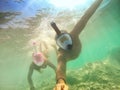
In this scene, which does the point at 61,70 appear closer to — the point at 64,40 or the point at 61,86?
the point at 61,86

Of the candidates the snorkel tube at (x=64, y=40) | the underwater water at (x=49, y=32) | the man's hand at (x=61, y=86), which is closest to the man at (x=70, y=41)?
the snorkel tube at (x=64, y=40)

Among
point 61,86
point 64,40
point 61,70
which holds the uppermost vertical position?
point 64,40

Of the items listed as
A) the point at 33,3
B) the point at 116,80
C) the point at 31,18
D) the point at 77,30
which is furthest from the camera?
the point at 31,18

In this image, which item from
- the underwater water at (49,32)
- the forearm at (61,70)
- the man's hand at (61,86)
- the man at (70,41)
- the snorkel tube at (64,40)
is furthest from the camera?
the underwater water at (49,32)

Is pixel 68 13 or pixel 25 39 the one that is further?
pixel 25 39

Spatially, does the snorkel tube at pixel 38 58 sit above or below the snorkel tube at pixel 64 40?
above

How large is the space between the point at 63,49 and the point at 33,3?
6119 millimetres

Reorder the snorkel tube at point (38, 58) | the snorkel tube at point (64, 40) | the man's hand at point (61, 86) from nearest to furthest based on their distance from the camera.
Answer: the man's hand at point (61, 86) → the snorkel tube at point (64, 40) → the snorkel tube at point (38, 58)

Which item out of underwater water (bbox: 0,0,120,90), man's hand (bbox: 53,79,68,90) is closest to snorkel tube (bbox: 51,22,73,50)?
man's hand (bbox: 53,79,68,90)

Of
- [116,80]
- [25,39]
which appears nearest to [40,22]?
[25,39]

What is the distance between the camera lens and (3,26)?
10109 mm

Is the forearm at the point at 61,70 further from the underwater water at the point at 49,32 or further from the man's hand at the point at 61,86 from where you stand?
the underwater water at the point at 49,32

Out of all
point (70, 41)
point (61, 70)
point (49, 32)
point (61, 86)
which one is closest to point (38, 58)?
point (70, 41)

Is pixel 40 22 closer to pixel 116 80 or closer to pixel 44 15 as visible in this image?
pixel 44 15
